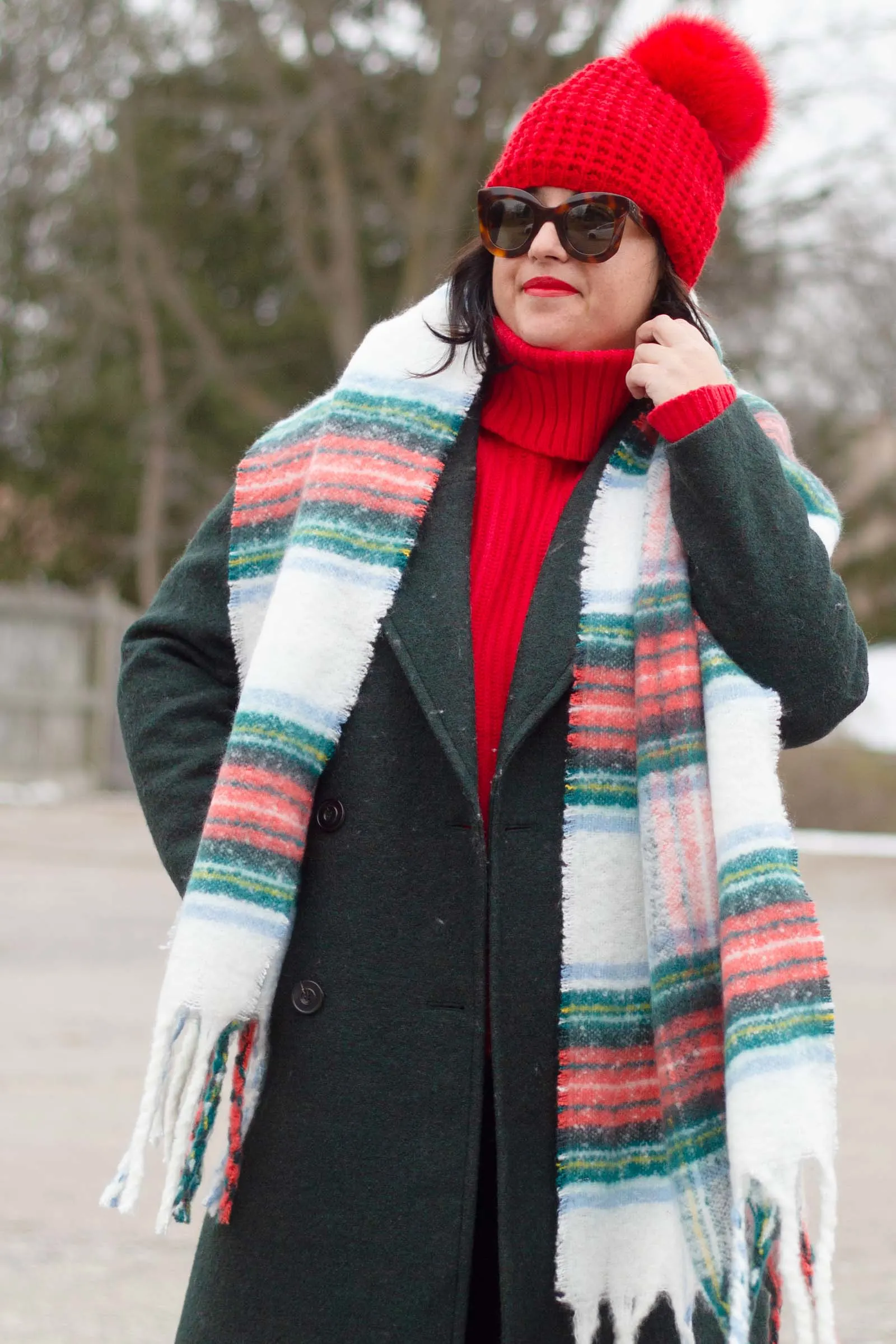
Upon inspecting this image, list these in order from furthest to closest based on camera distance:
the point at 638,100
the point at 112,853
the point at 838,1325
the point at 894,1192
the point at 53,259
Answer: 1. the point at 53,259
2. the point at 112,853
3. the point at 894,1192
4. the point at 838,1325
5. the point at 638,100

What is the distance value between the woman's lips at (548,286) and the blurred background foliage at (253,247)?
1053 cm

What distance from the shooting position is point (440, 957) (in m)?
1.89

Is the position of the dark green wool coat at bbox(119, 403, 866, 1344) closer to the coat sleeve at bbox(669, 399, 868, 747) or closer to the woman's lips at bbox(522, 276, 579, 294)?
the coat sleeve at bbox(669, 399, 868, 747)

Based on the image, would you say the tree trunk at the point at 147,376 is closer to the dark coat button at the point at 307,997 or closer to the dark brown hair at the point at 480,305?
the dark brown hair at the point at 480,305

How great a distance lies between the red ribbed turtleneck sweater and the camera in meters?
1.96

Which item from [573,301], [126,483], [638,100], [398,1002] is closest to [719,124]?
[638,100]

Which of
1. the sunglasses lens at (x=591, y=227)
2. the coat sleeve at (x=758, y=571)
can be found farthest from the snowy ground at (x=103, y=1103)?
the sunglasses lens at (x=591, y=227)

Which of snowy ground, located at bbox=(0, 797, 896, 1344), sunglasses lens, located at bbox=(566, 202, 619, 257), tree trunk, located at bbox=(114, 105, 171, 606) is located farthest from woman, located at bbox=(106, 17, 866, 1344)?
tree trunk, located at bbox=(114, 105, 171, 606)

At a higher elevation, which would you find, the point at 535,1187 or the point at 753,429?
the point at 753,429

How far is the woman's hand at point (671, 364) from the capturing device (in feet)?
6.31

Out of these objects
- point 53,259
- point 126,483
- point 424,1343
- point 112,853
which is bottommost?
point 424,1343

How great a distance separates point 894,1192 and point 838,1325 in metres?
0.87

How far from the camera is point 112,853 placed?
10.0 meters

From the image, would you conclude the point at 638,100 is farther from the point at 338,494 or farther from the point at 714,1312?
the point at 714,1312
